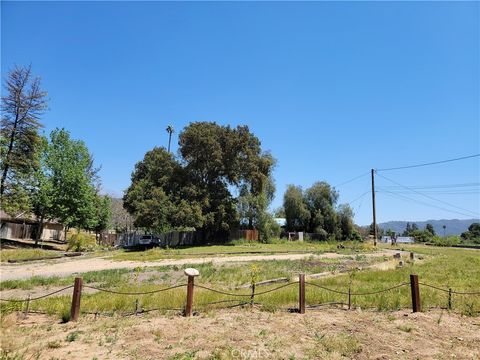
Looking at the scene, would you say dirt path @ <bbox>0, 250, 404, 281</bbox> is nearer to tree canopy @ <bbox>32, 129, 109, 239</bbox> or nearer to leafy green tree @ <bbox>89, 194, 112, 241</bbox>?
tree canopy @ <bbox>32, 129, 109, 239</bbox>

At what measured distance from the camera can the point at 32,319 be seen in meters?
9.40

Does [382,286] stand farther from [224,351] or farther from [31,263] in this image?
[31,263]

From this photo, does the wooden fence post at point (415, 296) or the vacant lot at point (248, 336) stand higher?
the wooden fence post at point (415, 296)

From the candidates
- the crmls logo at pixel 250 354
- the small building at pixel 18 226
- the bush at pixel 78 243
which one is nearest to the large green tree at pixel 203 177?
the bush at pixel 78 243

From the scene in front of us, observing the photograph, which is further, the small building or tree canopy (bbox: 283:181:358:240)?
tree canopy (bbox: 283:181:358:240)

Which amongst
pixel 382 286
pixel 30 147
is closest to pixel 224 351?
pixel 382 286

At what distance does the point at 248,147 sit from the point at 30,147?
2637 centimetres

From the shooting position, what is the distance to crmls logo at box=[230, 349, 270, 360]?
263 inches

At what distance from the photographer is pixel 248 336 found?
7.82 m

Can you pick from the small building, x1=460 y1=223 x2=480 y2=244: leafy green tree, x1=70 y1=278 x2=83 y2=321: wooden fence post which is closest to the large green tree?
the small building

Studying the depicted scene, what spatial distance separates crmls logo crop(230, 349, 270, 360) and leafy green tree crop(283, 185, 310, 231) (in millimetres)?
61753

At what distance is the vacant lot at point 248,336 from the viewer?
688 centimetres

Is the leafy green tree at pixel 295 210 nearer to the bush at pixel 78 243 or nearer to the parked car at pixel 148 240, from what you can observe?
the parked car at pixel 148 240

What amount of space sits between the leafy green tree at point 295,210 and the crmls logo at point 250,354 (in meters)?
61.8
